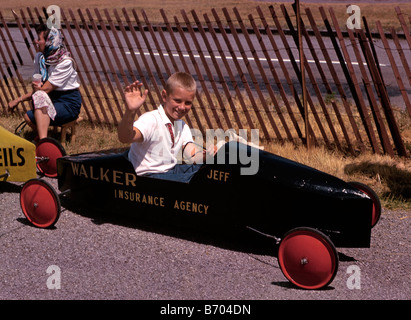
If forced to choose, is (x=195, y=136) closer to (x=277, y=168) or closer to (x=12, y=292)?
(x=277, y=168)

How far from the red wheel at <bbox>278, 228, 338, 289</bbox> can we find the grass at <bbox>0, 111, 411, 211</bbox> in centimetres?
196

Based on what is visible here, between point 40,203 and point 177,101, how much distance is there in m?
1.55

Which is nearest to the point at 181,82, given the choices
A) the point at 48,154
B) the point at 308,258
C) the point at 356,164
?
the point at 308,258

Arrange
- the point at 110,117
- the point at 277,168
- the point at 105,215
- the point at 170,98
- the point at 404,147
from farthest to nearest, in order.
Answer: the point at 110,117, the point at 404,147, the point at 105,215, the point at 170,98, the point at 277,168

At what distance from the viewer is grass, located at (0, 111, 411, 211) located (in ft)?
20.4

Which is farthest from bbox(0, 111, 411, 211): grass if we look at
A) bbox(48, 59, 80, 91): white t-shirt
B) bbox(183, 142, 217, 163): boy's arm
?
bbox(183, 142, 217, 163): boy's arm

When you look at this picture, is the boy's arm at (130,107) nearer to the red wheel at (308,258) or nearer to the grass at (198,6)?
the red wheel at (308,258)

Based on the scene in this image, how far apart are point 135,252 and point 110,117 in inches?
177

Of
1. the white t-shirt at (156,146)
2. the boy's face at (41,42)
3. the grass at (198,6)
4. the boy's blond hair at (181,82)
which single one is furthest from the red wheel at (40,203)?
the grass at (198,6)

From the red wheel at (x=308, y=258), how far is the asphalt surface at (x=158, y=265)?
0.09m

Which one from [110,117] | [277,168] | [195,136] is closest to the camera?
[277,168]

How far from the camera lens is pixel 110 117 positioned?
9.13 metres

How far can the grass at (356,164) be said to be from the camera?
20.4ft

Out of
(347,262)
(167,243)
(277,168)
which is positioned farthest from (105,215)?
(347,262)
